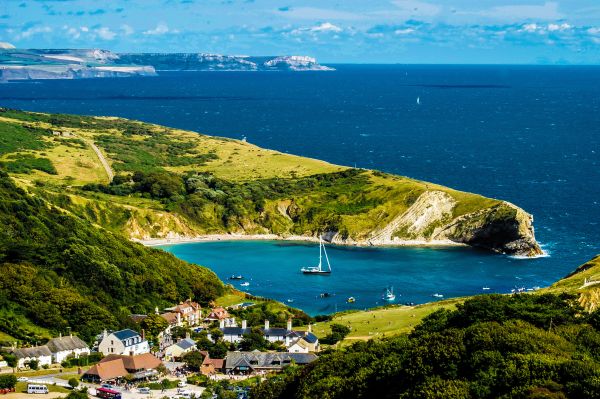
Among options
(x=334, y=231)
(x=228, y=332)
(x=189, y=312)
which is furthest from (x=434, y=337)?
(x=334, y=231)

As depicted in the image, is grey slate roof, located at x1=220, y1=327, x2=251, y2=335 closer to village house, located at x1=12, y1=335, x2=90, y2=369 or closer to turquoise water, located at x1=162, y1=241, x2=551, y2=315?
village house, located at x1=12, y1=335, x2=90, y2=369

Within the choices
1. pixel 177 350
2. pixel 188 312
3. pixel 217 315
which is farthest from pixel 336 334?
pixel 188 312

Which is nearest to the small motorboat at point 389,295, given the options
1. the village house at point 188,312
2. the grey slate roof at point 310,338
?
the village house at point 188,312

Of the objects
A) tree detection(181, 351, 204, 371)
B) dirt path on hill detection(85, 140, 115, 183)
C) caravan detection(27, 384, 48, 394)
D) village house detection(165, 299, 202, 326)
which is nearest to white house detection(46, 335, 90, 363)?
tree detection(181, 351, 204, 371)

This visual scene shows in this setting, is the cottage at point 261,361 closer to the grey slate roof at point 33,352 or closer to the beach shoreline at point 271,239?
A: the grey slate roof at point 33,352

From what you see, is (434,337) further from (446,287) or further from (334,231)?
(334,231)

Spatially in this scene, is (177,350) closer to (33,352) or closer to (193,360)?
(193,360)
